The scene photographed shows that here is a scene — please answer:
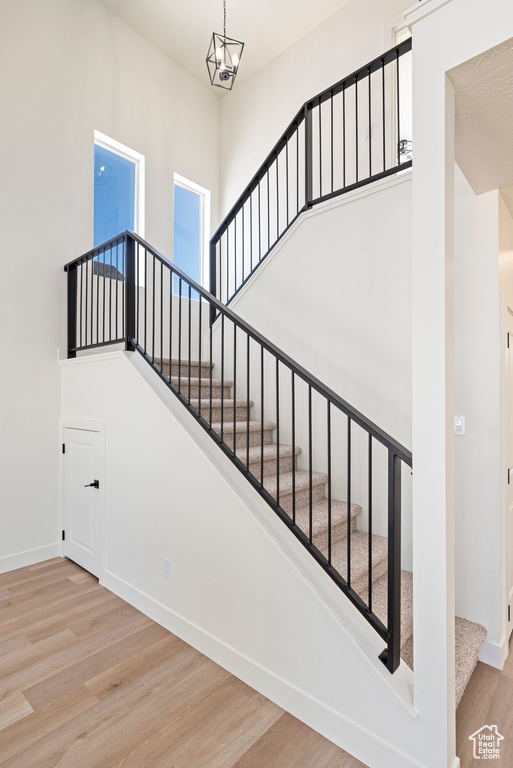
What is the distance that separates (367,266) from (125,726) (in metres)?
2.75

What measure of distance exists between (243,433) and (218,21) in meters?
4.27

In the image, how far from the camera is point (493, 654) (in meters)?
2.19

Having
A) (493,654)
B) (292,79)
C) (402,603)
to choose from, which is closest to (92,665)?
(402,603)

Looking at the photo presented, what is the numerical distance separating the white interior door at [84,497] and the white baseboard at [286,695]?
2.39ft

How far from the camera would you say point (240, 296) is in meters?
3.66

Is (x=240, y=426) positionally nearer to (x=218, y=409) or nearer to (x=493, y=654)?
(x=218, y=409)

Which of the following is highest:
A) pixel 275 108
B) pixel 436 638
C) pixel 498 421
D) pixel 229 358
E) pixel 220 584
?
pixel 275 108

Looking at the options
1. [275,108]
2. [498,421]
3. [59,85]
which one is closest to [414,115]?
[498,421]

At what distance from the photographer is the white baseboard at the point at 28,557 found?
324cm

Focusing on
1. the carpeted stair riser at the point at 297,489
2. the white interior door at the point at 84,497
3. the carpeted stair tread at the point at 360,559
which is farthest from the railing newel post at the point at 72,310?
the carpeted stair tread at the point at 360,559

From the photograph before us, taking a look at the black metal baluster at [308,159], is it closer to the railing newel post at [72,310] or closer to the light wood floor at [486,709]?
the railing newel post at [72,310]

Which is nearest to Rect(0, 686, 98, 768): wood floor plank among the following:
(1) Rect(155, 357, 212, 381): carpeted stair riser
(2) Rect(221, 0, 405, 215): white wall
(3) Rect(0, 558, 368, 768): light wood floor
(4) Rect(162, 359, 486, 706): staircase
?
(3) Rect(0, 558, 368, 768): light wood floor

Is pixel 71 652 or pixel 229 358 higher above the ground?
pixel 229 358

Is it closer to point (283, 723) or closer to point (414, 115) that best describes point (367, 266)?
point (414, 115)
